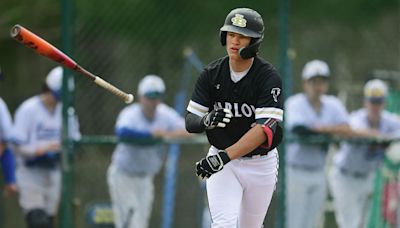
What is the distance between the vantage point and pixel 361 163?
10914 millimetres

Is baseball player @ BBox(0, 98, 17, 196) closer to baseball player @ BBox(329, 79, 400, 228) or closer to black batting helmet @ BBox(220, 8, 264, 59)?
baseball player @ BBox(329, 79, 400, 228)

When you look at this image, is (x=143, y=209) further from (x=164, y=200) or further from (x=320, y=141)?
(x=320, y=141)

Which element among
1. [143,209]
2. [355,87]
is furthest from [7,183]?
[355,87]

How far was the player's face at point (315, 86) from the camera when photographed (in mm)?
10719

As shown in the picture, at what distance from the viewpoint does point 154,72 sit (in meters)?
10.8

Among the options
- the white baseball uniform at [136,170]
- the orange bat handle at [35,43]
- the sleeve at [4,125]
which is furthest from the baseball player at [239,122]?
the sleeve at [4,125]

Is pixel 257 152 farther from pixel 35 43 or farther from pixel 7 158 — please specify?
pixel 7 158

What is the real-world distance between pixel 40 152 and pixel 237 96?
3.93 m

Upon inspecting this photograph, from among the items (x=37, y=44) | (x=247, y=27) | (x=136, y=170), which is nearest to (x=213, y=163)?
(x=247, y=27)

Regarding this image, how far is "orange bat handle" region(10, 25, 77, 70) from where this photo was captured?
6680 millimetres

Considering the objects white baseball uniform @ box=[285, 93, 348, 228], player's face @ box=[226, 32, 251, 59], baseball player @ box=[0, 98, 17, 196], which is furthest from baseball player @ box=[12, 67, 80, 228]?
player's face @ box=[226, 32, 251, 59]

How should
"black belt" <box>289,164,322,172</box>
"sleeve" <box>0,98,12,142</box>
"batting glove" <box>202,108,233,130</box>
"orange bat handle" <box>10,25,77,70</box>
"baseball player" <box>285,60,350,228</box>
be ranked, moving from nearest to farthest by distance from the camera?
"orange bat handle" <box>10,25,77,70</box> < "batting glove" <box>202,108,233,130</box> < "sleeve" <box>0,98,12,142</box> < "baseball player" <box>285,60,350,228</box> < "black belt" <box>289,164,322,172</box>

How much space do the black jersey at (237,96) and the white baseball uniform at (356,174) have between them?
3837mm

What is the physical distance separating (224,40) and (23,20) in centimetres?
632
